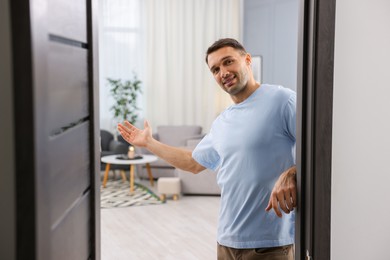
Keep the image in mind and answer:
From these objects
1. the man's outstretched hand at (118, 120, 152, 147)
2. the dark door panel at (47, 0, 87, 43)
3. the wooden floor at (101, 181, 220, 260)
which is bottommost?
the wooden floor at (101, 181, 220, 260)

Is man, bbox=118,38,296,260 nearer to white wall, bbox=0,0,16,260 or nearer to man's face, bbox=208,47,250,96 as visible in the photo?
man's face, bbox=208,47,250,96

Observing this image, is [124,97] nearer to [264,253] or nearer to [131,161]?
[131,161]

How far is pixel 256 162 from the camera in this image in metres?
1.84

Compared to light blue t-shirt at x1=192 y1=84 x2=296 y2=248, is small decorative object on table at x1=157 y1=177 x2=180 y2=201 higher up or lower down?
lower down

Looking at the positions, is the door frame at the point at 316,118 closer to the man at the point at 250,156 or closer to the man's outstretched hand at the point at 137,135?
the man at the point at 250,156

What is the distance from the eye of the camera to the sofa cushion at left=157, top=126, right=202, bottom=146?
22.6 feet

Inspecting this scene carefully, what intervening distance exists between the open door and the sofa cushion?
5.51 metres

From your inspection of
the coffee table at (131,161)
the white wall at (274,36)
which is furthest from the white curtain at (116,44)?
the white wall at (274,36)

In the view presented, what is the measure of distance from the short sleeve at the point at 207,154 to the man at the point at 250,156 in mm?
66

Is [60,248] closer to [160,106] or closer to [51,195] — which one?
[51,195]

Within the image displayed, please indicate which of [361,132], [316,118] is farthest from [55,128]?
[361,132]

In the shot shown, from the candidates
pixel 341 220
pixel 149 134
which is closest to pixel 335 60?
pixel 341 220

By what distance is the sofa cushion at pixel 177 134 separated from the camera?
6895mm

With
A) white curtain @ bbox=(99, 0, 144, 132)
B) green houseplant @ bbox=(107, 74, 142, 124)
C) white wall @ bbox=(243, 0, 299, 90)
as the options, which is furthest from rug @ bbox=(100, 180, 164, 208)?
white wall @ bbox=(243, 0, 299, 90)
